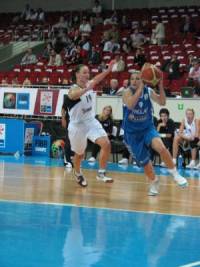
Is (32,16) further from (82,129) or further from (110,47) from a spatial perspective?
(82,129)

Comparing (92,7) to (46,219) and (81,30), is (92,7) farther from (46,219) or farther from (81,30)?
(46,219)

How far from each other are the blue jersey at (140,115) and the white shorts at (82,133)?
1.24 metres

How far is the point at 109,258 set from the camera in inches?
181

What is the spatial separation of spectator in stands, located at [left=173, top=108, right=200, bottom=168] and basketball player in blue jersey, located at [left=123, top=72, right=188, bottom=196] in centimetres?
514

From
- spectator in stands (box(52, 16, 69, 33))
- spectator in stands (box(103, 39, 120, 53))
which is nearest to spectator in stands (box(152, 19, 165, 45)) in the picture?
spectator in stands (box(103, 39, 120, 53))

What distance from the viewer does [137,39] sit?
21.9 meters

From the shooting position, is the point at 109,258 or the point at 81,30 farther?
the point at 81,30

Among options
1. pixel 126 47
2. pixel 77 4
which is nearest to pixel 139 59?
pixel 126 47

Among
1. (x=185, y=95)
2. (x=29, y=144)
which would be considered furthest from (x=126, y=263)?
(x=29, y=144)

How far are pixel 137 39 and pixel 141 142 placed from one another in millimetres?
14328

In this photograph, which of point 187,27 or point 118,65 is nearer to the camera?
point 118,65

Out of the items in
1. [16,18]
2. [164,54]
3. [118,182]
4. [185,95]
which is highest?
[16,18]

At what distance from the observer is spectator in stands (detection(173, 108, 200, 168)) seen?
13.2m

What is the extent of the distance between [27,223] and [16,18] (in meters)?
24.2
